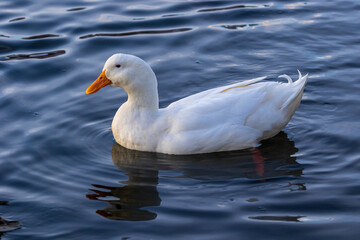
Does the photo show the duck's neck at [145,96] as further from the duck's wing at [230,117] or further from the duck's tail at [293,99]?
the duck's tail at [293,99]

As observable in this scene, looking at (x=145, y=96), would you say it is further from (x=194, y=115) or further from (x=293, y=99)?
(x=293, y=99)

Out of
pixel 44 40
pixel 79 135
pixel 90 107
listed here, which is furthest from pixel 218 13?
pixel 79 135

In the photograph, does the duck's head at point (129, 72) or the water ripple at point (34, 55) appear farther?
the water ripple at point (34, 55)

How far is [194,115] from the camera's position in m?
7.30

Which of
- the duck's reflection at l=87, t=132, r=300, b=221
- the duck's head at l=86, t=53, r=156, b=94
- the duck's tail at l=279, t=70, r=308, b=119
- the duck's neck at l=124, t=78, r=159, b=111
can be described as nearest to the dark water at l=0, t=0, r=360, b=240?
the duck's reflection at l=87, t=132, r=300, b=221

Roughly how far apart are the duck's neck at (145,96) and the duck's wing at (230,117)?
8.8 inches

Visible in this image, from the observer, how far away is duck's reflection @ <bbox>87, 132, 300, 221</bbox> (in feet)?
21.2

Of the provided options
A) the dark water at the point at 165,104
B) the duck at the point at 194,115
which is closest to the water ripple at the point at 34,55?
the dark water at the point at 165,104

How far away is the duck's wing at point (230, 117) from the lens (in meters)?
7.29

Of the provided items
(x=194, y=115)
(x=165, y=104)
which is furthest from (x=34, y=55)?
(x=194, y=115)

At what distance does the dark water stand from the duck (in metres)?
0.17

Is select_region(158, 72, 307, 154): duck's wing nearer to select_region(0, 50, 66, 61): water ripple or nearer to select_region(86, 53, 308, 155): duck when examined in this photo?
select_region(86, 53, 308, 155): duck

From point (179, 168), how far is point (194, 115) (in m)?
0.65

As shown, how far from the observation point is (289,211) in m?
6.07
